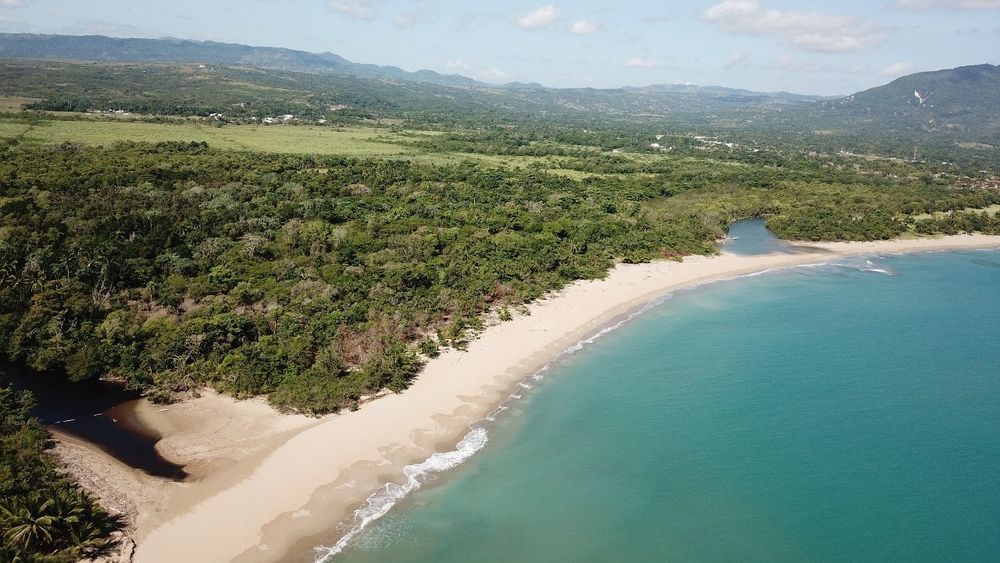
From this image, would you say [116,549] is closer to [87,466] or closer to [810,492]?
[87,466]

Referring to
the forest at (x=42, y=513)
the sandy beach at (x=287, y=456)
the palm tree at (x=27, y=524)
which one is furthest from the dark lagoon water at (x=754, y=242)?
the palm tree at (x=27, y=524)

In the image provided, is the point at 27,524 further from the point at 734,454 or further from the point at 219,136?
the point at 219,136

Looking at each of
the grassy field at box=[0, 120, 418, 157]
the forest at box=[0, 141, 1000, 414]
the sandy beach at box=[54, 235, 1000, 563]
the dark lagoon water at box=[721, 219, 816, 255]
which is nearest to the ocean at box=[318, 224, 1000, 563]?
the sandy beach at box=[54, 235, 1000, 563]

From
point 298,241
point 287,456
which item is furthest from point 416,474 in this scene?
point 298,241

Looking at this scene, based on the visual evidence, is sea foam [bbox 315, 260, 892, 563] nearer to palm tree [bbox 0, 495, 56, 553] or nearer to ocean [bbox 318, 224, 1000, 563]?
ocean [bbox 318, 224, 1000, 563]

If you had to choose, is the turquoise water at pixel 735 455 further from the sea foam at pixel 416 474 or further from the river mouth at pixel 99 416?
the river mouth at pixel 99 416
